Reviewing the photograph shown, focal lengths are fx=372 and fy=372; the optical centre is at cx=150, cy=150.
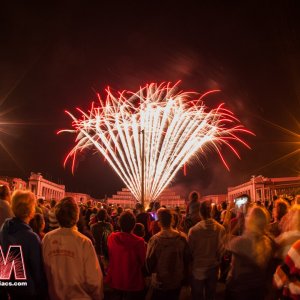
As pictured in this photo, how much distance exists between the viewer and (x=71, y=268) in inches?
188

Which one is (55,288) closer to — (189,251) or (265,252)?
(189,251)

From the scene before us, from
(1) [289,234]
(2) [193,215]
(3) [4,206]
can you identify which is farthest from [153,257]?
(2) [193,215]

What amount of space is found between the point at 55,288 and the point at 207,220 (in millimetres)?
3047

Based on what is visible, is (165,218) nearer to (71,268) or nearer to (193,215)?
(71,268)

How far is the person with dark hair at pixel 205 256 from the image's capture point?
6.52 m

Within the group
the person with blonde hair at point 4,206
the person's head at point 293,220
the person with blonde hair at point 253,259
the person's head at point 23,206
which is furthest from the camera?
the person with blonde hair at point 4,206

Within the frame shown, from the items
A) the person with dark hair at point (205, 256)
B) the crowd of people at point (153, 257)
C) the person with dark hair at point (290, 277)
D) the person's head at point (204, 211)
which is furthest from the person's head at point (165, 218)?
the person with dark hair at point (290, 277)

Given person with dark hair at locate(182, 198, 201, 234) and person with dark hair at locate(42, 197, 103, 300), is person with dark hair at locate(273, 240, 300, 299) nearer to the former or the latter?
person with dark hair at locate(42, 197, 103, 300)

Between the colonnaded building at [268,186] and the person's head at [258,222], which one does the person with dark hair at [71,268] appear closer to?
the person's head at [258,222]

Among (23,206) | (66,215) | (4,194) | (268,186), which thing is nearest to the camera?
(66,215)

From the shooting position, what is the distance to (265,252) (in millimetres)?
5574

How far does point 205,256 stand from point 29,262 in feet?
10.1

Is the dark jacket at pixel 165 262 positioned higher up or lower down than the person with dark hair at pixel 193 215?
lower down

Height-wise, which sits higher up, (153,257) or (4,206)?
(4,206)
